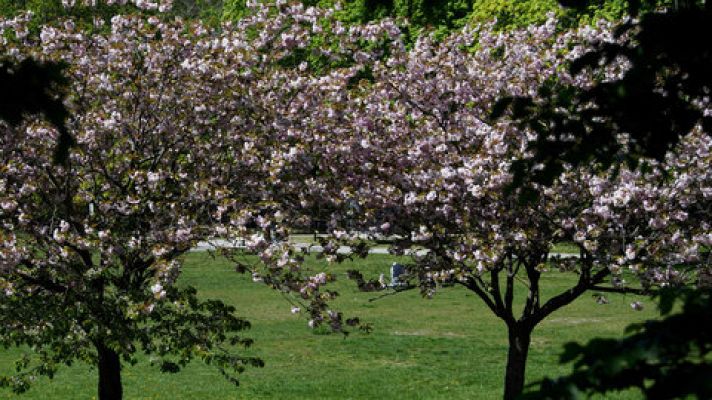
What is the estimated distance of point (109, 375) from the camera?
1181cm

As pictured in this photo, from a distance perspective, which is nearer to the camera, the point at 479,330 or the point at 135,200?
the point at 135,200

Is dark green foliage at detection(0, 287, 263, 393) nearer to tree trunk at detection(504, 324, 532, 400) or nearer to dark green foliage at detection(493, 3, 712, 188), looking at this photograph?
tree trunk at detection(504, 324, 532, 400)

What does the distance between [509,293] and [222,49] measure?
13.9ft

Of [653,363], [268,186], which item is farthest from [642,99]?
[268,186]

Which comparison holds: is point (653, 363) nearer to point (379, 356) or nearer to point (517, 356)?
point (517, 356)

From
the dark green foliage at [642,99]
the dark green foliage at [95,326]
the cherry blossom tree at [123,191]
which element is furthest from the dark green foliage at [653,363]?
the dark green foliage at [95,326]

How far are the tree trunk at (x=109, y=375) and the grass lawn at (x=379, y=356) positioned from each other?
3.31 meters

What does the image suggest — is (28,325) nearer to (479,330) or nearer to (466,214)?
(466,214)

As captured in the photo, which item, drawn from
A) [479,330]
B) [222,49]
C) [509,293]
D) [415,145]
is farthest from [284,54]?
[479,330]

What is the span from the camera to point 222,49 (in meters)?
11.4

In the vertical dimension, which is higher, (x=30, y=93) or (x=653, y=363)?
(x=30, y=93)

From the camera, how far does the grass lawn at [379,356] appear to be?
15.6m

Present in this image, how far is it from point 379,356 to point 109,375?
754 cm

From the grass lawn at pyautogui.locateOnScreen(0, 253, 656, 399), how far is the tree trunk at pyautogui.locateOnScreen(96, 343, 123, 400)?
3306 mm
